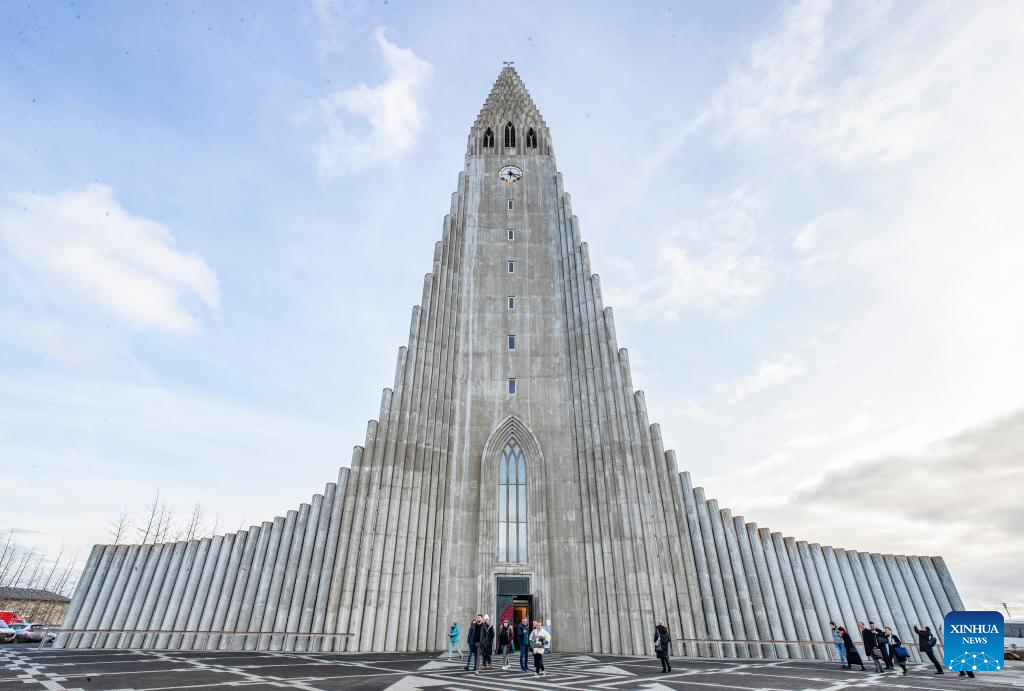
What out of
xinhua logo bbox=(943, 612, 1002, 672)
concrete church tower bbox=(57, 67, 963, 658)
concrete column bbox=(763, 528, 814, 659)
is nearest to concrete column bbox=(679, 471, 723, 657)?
concrete church tower bbox=(57, 67, 963, 658)

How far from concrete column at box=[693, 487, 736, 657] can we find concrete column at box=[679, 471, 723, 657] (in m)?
0.12

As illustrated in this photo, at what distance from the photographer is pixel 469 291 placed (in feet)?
108

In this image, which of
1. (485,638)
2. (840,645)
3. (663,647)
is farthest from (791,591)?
(485,638)

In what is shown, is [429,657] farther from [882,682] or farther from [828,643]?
[828,643]

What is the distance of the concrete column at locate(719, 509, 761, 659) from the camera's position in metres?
22.1

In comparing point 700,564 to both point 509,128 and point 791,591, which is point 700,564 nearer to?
point 791,591

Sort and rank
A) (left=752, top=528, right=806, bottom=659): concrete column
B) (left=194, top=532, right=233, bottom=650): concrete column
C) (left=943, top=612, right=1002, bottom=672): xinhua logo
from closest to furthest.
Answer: (left=943, top=612, right=1002, bottom=672): xinhua logo → (left=752, top=528, right=806, bottom=659): concrete column → (left=194, top=532, right=233, bottom=650): concrete column

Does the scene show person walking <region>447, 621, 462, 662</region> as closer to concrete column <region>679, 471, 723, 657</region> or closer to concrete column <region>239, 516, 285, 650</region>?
concrete column <region>239, 516, 285, 650</region>

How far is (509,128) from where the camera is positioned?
41219 millimetres

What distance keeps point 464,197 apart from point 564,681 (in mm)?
30519

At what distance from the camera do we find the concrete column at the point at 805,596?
73.1ft

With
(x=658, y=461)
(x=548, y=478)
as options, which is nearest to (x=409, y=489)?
(x=548, y=478)

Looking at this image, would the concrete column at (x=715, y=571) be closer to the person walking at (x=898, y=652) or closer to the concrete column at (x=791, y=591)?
the concrete column at (x=791, y=591)

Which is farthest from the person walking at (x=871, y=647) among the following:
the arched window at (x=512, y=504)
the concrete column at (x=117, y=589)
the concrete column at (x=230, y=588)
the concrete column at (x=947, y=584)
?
the concrete column at (x=117, y=589)
